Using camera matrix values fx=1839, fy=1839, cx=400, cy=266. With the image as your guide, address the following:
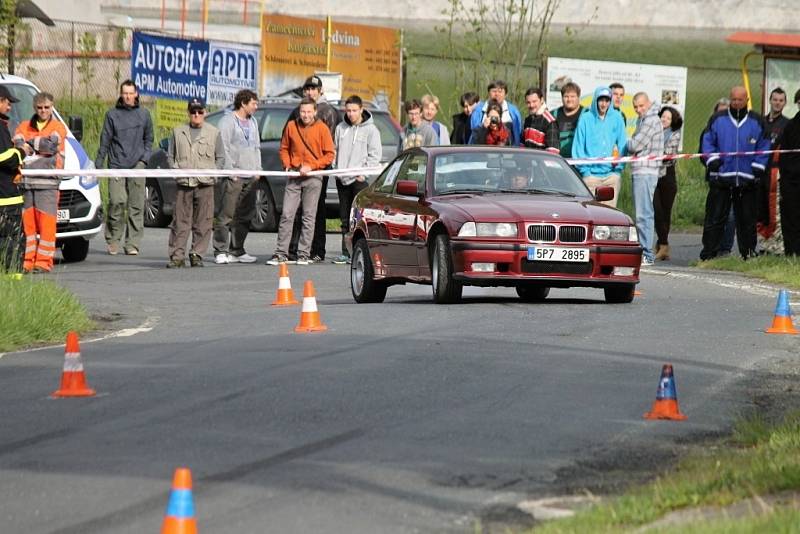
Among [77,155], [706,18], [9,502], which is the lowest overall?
[9,502]

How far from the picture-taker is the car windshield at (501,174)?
16812mm

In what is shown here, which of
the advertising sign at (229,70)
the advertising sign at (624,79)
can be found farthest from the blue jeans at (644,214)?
the advertising sign at (229,70)

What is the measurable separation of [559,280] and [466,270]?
831 mm

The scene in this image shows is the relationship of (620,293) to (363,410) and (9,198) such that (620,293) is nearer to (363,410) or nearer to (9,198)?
(9,198)

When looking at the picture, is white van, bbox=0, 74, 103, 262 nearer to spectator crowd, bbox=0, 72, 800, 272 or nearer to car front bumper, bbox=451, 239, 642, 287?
spectator crowd, bbox=0, 72, 800, 272

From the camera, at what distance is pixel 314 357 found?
465 inches

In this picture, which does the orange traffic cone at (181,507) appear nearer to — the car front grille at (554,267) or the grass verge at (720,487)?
the grass verge at (720,487)

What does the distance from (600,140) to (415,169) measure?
5.20 metres

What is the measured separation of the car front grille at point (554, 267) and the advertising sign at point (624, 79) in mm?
14625

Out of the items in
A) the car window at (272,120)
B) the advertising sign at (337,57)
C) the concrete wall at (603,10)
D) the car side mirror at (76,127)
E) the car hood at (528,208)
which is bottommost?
the car hood at (528,208)

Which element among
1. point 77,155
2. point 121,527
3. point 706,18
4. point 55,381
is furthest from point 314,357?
point 706,18

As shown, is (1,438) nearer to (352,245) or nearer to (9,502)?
(9,502)

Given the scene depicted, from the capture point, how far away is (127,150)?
23359 mm

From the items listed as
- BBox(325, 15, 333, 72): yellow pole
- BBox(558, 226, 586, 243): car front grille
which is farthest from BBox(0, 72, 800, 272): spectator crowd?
BBox(325, 15, 333, 72): yellow pole
